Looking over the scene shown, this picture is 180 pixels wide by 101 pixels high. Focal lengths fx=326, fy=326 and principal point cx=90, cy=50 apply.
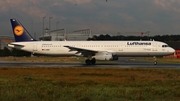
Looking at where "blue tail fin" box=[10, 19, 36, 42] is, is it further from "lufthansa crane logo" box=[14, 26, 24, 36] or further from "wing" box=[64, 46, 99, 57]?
"wing" box=[64, 46, 99, 57]

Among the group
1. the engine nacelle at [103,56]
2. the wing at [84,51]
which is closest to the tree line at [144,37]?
the wing at [84,51]

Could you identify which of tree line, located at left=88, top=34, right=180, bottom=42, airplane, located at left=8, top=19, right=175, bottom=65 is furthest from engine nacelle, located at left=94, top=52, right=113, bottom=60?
tree line, located at left=88, top=34, right=180, bottom=42

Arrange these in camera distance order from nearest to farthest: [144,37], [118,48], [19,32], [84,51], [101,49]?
[84,51]
[118,48]
[101,49]
[19,32]
[144,37]

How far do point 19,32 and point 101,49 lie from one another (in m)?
13.5

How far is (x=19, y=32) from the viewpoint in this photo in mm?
49781

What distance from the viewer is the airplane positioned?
4359 centimetres

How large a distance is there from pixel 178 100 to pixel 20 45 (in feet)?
120

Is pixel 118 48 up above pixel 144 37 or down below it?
below

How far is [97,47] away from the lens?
149ft

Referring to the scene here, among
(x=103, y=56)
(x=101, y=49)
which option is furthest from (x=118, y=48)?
(x=103, y=56)

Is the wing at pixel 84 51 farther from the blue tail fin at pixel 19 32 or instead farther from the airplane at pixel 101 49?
the blue tail fin at pixel 19 32

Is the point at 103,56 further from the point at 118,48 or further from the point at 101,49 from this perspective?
the point at 118,48

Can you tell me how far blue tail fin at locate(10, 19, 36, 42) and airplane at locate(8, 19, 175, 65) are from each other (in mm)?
1793

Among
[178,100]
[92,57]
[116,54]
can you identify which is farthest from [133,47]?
[178,100]
